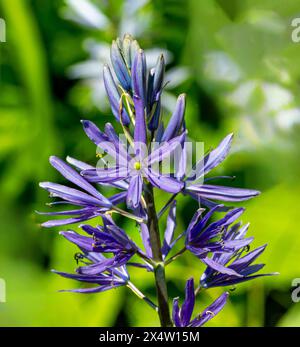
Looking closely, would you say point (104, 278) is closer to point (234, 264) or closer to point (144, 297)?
point (144, 297)

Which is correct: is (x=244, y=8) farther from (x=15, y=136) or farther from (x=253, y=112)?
(x=15, y=136)

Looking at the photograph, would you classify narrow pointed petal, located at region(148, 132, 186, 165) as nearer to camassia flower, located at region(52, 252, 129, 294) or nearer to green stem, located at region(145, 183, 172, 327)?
green stem, located at region(145, 183, 172, 327)

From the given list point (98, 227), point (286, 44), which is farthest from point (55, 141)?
point (98, 227)

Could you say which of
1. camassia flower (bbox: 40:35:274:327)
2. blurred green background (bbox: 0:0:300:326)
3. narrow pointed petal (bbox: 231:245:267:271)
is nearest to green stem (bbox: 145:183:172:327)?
camassia flower (bbox: 40:35:274:327)

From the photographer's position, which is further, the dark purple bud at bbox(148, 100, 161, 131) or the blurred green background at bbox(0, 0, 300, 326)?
the blurred green background at bbox(0, 0, 300, 326)

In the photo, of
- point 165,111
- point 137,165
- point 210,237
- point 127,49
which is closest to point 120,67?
point 127,49

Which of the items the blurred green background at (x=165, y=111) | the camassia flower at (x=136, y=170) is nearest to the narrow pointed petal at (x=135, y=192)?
the camassia flower at (x=136, y=170)
